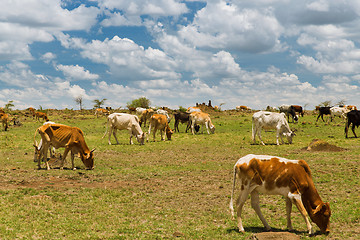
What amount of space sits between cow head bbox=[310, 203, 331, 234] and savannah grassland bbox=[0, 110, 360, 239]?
0.70 ft

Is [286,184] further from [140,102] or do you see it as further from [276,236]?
[140,102]

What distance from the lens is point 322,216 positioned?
7.15 m

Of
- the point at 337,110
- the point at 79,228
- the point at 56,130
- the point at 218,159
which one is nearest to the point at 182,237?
the point at 79,228

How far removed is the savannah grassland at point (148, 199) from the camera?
25.1ft

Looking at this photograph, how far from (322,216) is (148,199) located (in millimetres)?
5417

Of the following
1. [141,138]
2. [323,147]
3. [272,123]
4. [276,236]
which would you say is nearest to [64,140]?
[141,138]

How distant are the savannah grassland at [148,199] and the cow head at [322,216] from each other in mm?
214

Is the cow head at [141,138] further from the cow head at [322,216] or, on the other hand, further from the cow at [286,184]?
the cow head at [322,216]

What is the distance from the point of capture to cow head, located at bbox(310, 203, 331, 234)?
23.3 feet

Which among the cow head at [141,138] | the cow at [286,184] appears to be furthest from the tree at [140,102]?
the cow at [286,184]

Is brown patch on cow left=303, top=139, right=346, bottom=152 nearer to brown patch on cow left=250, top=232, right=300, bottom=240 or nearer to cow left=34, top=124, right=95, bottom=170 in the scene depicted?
cow left=34, top=124, right=95, bottom=170

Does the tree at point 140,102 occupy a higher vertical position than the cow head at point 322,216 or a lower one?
higher

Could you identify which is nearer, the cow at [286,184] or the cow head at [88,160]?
the cow at [286,184]

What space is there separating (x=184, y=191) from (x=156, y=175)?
2.79 meters
